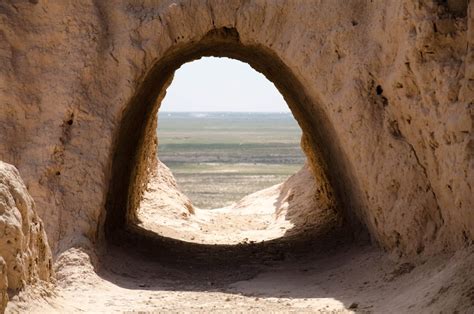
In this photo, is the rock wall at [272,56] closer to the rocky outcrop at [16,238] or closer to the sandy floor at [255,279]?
the sandy floor at [255,279]

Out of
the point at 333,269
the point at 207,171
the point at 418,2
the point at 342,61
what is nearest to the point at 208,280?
the point at 333,269

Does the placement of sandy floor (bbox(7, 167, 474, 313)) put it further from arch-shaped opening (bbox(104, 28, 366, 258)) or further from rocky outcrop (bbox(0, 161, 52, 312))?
arch-shaped opening (bbox(104, 28, 366, 258))

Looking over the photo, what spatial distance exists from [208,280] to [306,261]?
1725 mm

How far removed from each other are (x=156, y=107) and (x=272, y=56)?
399cm

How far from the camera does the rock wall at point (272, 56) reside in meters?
10.3

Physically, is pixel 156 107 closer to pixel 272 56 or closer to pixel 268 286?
pixel 272 56

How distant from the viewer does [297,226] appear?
16.8 m

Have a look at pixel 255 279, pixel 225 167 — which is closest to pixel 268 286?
pixel 255 279

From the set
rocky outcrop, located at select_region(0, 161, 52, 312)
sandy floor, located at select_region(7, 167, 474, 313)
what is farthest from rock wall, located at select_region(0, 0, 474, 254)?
rocky outcrop, located at select_region(0, 161, 52, 312)

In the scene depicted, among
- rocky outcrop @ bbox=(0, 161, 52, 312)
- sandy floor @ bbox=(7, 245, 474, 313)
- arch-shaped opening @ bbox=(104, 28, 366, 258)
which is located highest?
arch-shaped opening @ bbox=(104, 28, 366, 258)

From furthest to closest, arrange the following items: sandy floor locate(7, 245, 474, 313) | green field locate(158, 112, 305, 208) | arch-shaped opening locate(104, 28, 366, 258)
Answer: green field locate(158, 112, 305, 208) < arch-shaped opening locate(104, 28, 366, 258) < sandy floor locate(7, 245, 474, 313)

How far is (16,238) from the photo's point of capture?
24.3 ft

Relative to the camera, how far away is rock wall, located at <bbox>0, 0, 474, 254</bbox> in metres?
10.3

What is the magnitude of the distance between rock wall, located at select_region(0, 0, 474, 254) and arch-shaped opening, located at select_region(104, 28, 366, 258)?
5.0 inches
